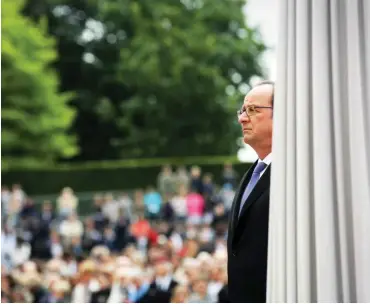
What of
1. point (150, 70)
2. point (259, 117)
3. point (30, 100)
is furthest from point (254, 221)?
point (150, 70)

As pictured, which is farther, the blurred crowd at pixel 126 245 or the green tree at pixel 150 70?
the green tree at pixel 150 70

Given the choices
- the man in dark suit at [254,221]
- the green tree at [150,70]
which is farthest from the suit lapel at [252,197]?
the green tree at [150,70]

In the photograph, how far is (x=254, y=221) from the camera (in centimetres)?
158

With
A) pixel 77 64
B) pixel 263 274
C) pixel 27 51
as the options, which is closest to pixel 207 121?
pixel 77 64

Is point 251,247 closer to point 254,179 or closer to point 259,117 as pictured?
point 254,179

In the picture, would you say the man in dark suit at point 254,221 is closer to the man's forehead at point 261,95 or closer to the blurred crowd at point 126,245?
the man's forehead at point 261,95

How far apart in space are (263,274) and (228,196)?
781cm

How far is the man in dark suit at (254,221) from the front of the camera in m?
1.55

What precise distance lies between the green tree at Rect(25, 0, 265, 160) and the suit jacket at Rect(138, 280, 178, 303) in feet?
24.2

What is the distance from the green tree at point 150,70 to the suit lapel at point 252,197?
29.8 ft

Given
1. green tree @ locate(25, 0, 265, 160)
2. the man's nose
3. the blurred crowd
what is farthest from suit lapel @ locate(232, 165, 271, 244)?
green tree @ locate(25, 0, 265, 160)

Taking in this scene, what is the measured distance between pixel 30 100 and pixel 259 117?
9658 millimetres

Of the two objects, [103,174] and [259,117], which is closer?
[259,117]

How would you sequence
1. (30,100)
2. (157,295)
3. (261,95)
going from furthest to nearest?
(30,100) < (157,295) < (261,95)
